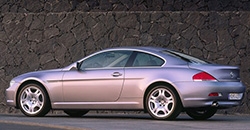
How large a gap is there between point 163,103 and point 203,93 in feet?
2.54

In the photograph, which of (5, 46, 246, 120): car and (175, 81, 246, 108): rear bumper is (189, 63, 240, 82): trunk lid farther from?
(175, 81, 246, 108): rear bumper

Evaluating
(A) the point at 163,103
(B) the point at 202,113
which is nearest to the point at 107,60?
(A) the point at 163,103

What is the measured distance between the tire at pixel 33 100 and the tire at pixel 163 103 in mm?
2286

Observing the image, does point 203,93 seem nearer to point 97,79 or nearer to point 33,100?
point 97,79

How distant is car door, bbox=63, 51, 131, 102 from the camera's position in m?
17.0

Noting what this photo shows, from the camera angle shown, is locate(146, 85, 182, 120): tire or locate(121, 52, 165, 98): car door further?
locate(121, 52, 165, 98): car door

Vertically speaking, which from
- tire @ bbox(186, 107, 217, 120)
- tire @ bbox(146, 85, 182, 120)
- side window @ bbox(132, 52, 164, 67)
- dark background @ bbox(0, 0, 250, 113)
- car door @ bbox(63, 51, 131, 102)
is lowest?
tire @ bbox(186, 107, 217, 120)

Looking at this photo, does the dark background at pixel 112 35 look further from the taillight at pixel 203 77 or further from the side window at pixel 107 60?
the taillight at pixel 203 77

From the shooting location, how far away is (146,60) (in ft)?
55.9

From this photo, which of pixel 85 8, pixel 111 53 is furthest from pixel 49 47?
pixel 111 53

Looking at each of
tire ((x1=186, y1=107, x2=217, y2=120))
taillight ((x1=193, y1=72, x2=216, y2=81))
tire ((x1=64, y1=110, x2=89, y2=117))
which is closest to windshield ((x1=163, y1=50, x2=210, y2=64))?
taillight ((x1=193, y1=72, x2=216, y2=81))

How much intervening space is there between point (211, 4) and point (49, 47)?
5520 millimetres

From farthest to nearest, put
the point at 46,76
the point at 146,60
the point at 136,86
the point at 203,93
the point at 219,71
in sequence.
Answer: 1. the point at 46,76
2. the point at 146,60
3. the point at 136,86
4. the point at 219,71
5. the point at 203,93

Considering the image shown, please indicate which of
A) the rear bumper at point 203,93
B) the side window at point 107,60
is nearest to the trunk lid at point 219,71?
the rear bumper at point 203,93
